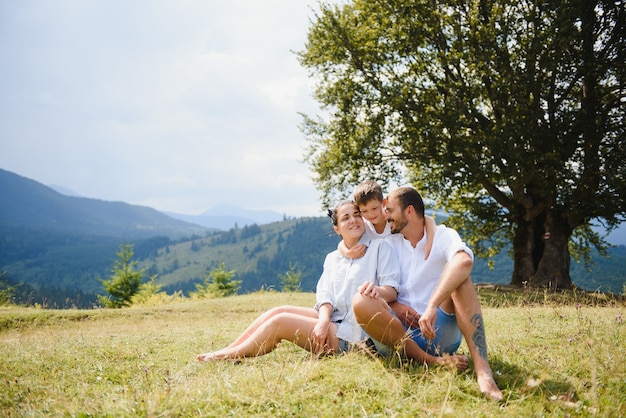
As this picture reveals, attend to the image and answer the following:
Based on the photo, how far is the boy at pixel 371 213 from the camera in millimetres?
5340

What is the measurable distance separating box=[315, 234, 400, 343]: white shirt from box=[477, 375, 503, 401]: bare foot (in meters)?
1.36

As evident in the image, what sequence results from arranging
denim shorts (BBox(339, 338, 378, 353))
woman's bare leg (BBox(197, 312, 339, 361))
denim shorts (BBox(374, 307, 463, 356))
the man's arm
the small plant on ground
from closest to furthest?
the man's arm, denim shorts (BBox(374, 307, 463, 356)), denim shorts (BBox(339, 338, 378, 353)), woman's bare leg (BBox(197, 312, 339, 361)), the small plant on ground

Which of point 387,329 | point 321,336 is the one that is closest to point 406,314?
point 387,329

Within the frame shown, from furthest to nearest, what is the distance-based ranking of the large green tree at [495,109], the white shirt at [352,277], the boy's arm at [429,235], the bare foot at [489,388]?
the large green tree at [495,109] → the white shirt at [352,277] → the boy's arm at [429,235] → the bare foot at [489,388]

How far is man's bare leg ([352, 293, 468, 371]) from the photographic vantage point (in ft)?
15.4

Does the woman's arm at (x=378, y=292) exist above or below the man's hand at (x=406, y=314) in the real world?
above

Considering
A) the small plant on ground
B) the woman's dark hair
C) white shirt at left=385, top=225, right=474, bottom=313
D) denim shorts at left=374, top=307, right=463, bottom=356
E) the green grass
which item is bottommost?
the small plant on ground

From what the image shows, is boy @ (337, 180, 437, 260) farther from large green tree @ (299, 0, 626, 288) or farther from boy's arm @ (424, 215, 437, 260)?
large green tree @ (299, 0, 626, 288)

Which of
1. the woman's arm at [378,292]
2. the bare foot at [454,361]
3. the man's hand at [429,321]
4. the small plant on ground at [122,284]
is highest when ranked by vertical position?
the woman's arm at [378,292]

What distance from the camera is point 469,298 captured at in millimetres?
4520

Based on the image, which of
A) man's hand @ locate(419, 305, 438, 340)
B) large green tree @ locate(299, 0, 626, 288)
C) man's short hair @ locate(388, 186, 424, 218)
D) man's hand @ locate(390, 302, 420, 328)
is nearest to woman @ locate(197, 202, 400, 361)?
man's hand @ locate(390, 302, 420, 328)

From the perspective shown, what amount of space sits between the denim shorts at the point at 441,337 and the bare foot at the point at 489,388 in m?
0.58

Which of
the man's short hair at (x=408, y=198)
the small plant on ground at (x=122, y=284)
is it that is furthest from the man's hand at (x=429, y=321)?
the small plant on ground at (x=122, y=284)

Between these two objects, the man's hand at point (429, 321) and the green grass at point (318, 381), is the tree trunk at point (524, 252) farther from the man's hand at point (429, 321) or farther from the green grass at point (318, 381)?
the man's hand at point (429, 321)
